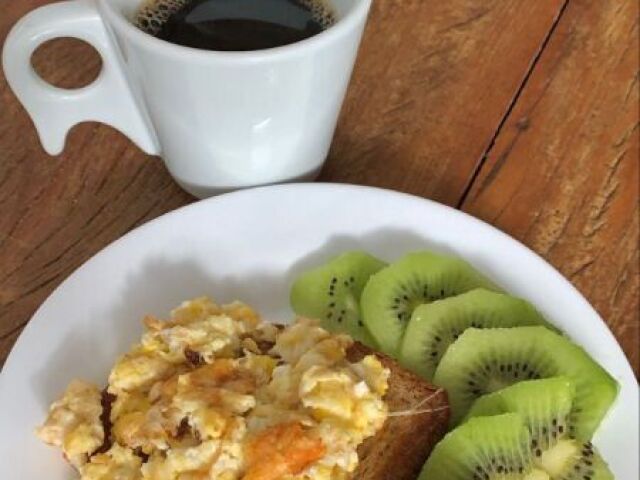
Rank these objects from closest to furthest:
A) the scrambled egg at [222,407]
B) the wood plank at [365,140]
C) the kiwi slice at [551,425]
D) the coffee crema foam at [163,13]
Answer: the scrambled egg at [222,407] → the kiwi slice at [551,425] → the coffee crema foam at [163,13] → the wood plank at [365,140]

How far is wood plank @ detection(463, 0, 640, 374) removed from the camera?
128 cm

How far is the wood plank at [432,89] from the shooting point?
4.39 feet

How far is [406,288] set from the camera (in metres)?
1.14

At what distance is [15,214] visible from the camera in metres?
1.28

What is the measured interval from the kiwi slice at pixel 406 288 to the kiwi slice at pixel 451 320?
0.08ft

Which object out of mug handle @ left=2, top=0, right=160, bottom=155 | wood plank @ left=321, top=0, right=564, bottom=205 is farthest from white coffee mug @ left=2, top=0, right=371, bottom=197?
wood plank @ left=321, top=0, right=564, bottom=205

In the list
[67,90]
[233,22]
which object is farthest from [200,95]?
[67,90]

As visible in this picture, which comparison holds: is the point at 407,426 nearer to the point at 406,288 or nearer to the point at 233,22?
the point at 406,288

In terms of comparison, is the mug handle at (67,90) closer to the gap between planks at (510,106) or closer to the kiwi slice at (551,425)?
the gap between planks at (510,106)

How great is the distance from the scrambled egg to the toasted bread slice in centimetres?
5

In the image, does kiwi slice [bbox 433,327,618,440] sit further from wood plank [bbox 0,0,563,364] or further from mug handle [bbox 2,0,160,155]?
mug handle [bbox 2,0,160,155]

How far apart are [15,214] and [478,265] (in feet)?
1.94

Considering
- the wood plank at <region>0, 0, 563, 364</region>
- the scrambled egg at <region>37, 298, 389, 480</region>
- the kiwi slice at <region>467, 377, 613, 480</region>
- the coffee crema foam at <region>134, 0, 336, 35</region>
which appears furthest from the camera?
the wood plank at <region>0, 0, 563, 364</region>

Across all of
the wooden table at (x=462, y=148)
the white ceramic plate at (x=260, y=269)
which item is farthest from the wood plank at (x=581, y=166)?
the white ceramic plate at (x=260, y=269)
